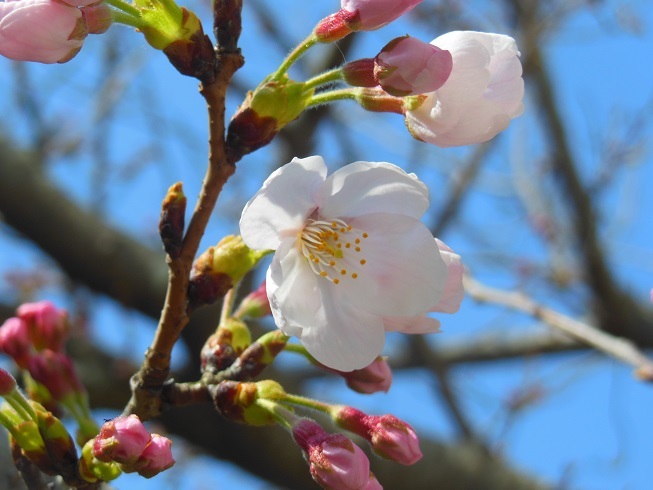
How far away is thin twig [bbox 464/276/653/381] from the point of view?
1568mm

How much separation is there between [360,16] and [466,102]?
0.16 metres

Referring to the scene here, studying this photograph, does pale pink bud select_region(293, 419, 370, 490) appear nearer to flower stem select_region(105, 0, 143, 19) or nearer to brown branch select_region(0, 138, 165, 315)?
flower stem select_region(105, 0, 143, 19)

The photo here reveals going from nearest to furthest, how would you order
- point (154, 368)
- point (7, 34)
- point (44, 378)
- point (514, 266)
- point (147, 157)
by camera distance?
point (7, 34) → point (154, 368) → point (44, 378) → point (514, 266) → point (147, 157)

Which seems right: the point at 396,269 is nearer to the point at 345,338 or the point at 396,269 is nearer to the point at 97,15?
the point at 345,338

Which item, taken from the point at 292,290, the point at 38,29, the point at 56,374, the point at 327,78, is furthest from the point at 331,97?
the point at 56,374

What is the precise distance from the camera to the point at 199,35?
927 millimetres

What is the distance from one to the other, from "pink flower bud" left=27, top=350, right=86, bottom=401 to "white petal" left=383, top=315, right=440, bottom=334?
0.51 m

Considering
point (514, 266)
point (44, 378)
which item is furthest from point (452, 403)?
point (44, 378)

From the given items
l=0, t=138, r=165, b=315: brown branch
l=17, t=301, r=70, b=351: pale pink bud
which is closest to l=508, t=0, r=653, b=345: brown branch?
l=0, t=138, r=165, b=315: brown branch

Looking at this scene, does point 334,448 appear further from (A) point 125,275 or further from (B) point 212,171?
(A) point 125,275

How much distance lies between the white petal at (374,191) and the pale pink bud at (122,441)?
0.35m

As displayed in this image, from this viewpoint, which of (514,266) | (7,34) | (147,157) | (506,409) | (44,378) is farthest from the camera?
(147,157)

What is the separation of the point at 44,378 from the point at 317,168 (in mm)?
557

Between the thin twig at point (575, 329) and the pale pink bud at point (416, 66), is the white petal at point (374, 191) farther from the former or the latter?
the thin twig at point (575, 329)
